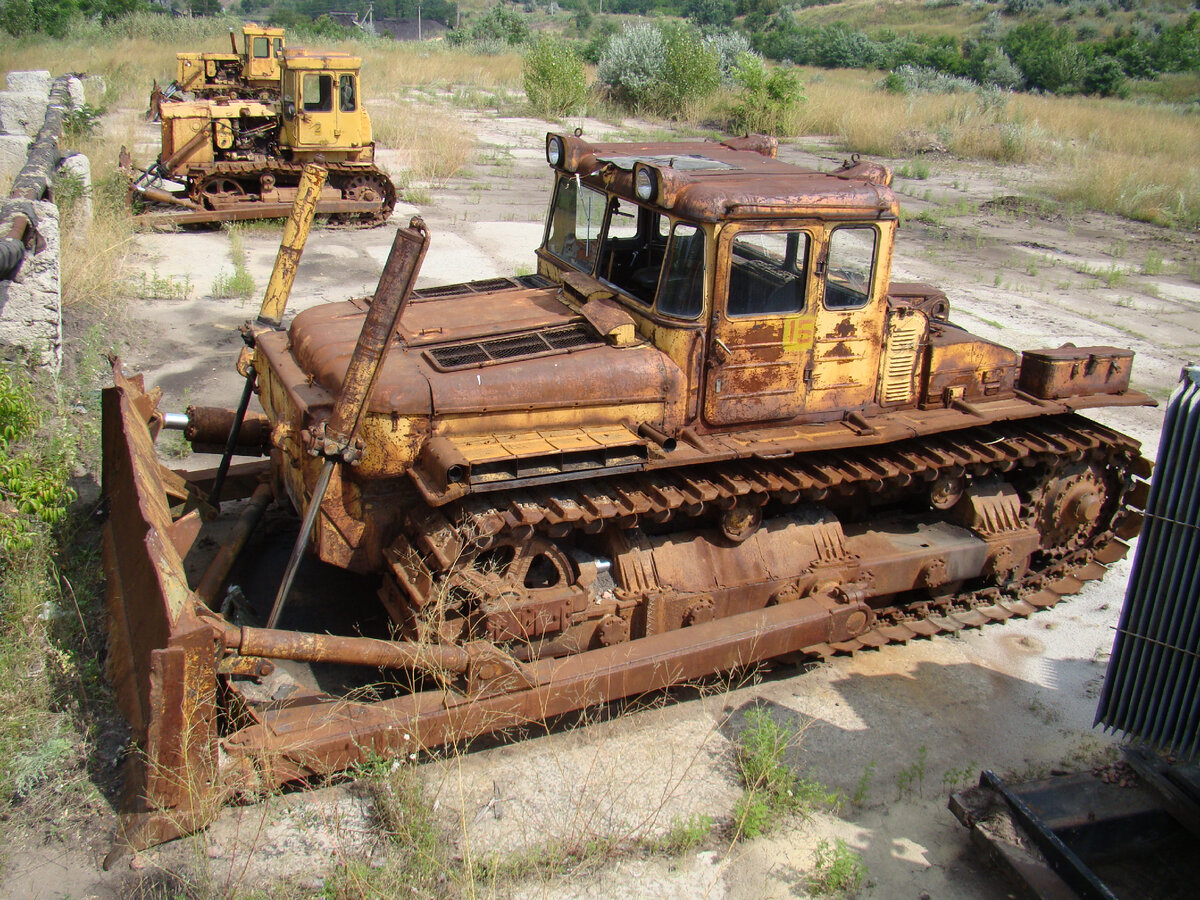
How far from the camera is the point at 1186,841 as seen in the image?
476cm

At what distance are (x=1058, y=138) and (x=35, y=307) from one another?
89.4ft

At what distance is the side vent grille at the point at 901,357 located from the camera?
6.16 m

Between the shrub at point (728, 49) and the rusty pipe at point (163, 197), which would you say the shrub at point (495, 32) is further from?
the rusty pipe at point (163, 197)

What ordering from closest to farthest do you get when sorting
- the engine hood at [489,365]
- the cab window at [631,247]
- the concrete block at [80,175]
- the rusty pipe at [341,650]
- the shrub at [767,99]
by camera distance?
1. the rusty pipe at [341,650]
2. the engine hood at [489,365]
3. the cab window at [631,247]
4. the concrete block at [80,175]
5. the shrub at [767,99]

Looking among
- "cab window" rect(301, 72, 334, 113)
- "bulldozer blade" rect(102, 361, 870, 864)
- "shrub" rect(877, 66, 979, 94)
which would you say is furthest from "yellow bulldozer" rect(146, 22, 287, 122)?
"shrub" rect(877, 66, 979, 94)

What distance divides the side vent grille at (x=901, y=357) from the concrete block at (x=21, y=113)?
14025 millimetres

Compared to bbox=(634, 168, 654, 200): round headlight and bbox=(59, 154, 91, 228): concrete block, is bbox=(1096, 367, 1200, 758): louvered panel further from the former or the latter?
bbox=(59, 154, 91, 228): concrete block

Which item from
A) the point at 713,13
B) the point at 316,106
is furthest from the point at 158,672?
the point at 713,13

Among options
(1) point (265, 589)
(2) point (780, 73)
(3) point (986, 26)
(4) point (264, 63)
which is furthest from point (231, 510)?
(3) point (986, 26)

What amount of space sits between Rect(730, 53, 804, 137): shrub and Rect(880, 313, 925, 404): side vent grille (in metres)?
22.6

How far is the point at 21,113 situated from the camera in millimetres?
15172

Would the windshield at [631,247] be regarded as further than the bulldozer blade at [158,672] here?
Yes

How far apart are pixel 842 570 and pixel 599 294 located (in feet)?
7.57

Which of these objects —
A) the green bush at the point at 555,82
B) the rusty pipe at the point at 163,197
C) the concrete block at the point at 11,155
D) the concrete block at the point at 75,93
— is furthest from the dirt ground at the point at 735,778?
the green bush at the point at 555,82
